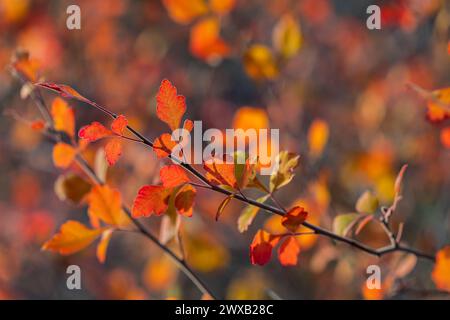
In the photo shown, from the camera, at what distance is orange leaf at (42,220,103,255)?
0.94m

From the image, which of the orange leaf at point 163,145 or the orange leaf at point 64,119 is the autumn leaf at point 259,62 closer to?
the orange leaf at point 64,119

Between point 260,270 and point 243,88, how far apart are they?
5.67 feet

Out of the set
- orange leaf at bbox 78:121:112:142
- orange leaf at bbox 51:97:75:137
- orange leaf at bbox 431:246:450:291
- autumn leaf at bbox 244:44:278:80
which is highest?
autumn leaf at bbox 244:44:278:80

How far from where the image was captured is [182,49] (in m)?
3.30

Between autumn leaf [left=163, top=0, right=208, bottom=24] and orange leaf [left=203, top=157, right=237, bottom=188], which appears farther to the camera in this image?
autumn leaf [left=163, top=0, right=208, bottom=24]

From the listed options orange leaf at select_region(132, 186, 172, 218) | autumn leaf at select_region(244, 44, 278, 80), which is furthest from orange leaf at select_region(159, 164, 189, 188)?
autumn leaf at select_region(244, 44, 278, 80)

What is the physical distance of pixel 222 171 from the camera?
79cm

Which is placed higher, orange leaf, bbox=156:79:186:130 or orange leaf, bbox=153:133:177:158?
orange leaf, bbox=156:79:186:130

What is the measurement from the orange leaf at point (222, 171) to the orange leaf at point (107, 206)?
0.88 ft

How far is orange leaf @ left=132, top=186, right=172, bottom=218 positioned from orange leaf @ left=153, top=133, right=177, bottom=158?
0.06 m

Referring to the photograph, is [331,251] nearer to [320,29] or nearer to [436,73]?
[436,73]

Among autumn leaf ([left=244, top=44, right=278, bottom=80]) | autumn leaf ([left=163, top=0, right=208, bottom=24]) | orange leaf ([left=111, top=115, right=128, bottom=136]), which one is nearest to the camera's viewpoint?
orange leaf ([left=111, top=115, right=128, bottom=136])

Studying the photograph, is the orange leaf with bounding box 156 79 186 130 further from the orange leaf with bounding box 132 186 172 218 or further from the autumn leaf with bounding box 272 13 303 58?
the autumn leaf with bounding box 272 13 303 58
